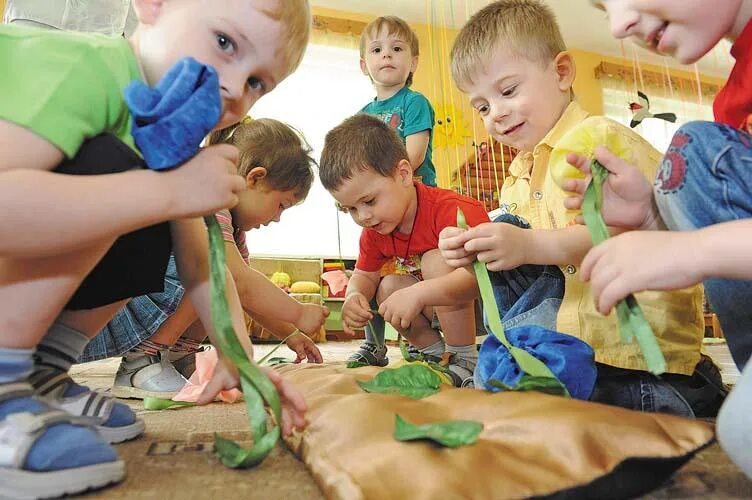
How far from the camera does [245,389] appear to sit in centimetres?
53

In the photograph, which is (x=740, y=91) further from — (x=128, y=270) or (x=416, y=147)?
(x=416, y=147)

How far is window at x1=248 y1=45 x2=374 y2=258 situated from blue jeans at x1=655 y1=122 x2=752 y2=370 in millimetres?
3702

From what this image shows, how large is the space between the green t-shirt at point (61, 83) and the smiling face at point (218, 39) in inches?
2.2

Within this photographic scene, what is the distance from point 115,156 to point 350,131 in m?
0.81

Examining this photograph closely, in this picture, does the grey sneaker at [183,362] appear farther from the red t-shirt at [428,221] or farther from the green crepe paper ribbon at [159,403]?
the red t-shirt at [428,221]

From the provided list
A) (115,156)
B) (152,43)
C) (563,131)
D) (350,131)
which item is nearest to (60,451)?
(115,156)

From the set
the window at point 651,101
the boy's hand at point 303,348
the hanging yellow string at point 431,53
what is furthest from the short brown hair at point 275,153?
the window at point 651,101

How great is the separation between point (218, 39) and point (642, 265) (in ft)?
1.48

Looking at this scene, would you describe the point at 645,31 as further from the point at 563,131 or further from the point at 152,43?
the point at 152,43

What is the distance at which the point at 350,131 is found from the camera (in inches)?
52.1

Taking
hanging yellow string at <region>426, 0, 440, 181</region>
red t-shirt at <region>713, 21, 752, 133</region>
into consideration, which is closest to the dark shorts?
red t-shirt at <region>713, 21, 752, 133</region>

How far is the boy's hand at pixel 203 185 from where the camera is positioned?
1.67 ft

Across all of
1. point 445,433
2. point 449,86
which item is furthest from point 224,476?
point 449,86

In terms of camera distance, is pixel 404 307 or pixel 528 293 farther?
pixel 404 307
